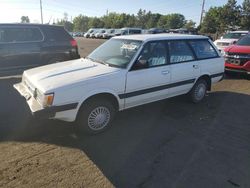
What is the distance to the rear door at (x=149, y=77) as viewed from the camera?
4.67m

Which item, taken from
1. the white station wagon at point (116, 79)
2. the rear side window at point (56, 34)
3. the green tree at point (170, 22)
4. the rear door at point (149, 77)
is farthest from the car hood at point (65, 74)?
the green tree at point (170, 22)

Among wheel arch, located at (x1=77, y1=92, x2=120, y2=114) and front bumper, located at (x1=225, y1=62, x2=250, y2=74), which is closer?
wheel arch, located at (x1=77, y1=92, x2=120, y2=114)

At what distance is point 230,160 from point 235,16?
147ft

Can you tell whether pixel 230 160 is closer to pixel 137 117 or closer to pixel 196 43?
pixel 137 117

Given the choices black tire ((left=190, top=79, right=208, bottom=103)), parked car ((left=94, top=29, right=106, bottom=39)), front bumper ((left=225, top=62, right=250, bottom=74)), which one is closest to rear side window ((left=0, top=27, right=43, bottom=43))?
black tire ((left=190, top=79, right=208, bottom=103))

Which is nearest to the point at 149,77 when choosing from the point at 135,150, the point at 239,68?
A: the point at 135,150

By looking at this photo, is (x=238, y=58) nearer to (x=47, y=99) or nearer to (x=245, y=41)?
(x=245, y=41)

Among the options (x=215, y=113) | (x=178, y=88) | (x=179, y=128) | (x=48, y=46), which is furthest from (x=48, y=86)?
(x=48, y=46)

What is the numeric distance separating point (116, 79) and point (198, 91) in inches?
104

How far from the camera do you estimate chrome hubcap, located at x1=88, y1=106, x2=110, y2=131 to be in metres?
4.35

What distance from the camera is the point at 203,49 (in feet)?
20.2

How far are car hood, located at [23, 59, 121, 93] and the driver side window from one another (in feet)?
1.68

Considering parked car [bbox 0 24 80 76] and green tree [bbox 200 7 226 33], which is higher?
green tree [bbox 200 7 226 33]

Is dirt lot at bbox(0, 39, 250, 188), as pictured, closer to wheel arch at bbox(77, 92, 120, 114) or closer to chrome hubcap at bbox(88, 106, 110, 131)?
chrome hubcap at bbox(88, 106, 110, 131)
